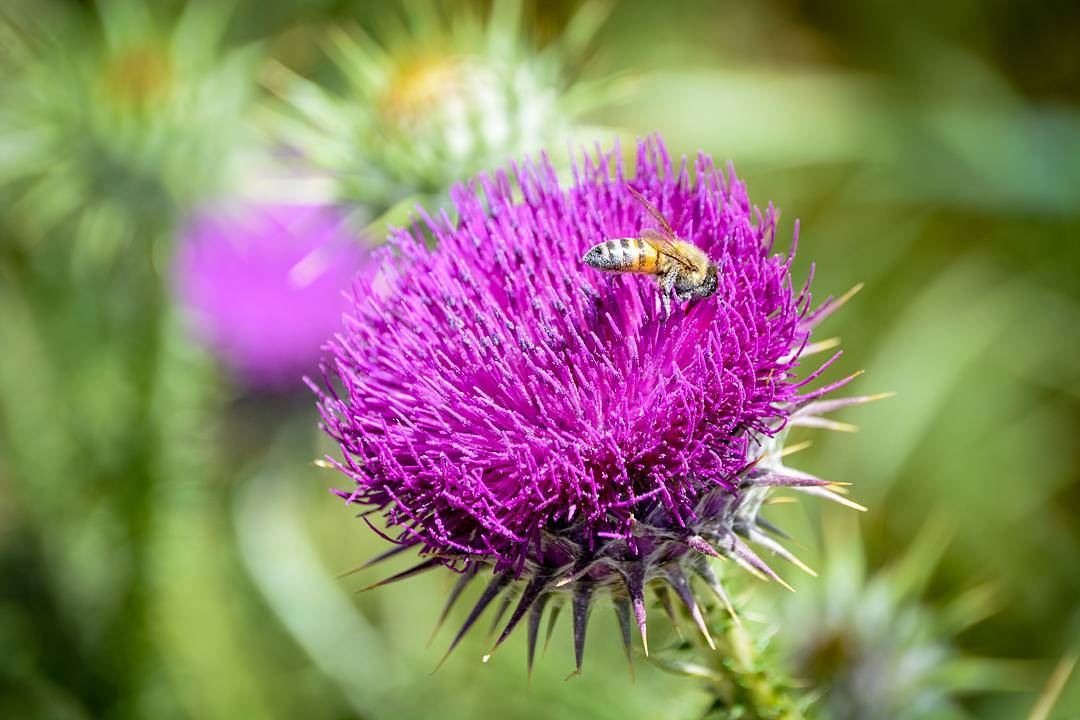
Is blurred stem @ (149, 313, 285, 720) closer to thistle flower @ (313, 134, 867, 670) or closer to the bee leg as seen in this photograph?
thistle flower @ (313, 134, 867, 670)

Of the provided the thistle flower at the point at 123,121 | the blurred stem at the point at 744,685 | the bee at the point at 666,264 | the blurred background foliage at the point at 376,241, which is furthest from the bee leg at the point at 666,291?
the thistle flower at the point at 123,121

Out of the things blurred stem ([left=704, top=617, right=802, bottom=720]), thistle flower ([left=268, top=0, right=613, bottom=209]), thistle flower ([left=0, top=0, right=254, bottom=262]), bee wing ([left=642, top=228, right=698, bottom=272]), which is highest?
thistle flower ([left=0, top=0, right=254, bottom=262])

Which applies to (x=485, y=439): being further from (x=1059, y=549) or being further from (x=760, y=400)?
(x=1059, y=549)

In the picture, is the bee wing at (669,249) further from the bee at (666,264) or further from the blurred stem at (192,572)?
the blurred stem at (192,572)

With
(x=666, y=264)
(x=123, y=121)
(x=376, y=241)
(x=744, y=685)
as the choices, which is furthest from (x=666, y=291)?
(x=123, y=121)

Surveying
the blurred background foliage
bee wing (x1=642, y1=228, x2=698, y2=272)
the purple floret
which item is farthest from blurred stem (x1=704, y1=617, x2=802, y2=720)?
the blurred background foliage

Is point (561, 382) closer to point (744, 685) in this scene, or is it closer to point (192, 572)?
point (744, 685)

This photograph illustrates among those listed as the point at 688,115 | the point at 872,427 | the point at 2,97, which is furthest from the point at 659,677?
the point at 2,97
